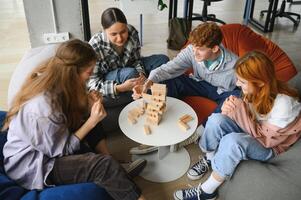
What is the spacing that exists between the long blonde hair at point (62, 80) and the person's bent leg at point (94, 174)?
8.0 inches

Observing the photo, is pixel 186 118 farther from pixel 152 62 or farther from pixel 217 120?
pixel 152 62

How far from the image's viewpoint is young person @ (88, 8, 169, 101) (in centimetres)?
196

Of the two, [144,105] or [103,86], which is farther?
[103,86]

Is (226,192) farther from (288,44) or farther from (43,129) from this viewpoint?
(288,44)

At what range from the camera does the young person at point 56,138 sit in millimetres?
1373

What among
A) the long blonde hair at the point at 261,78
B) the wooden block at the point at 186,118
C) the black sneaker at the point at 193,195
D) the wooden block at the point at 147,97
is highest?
the long blonde hair at the point at 261,78

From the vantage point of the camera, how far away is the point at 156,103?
1.70 meters

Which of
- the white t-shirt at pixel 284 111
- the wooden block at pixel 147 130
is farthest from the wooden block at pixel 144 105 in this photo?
the white t-shirt at pixel 284 111

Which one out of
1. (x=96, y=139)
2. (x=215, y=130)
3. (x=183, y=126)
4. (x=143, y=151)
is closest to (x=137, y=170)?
(x=143, y=151)

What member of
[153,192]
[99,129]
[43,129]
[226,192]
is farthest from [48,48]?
[226,192]

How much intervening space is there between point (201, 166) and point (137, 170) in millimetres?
434

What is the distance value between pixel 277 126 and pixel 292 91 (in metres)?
0.24

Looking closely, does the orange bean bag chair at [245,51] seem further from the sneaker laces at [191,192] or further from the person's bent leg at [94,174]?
the person's bent leg at [94,174]

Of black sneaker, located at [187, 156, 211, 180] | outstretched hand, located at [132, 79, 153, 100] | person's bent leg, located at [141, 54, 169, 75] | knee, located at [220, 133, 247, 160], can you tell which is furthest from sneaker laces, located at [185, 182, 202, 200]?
person's bent leg, located at [141, 54, 169, 75]
